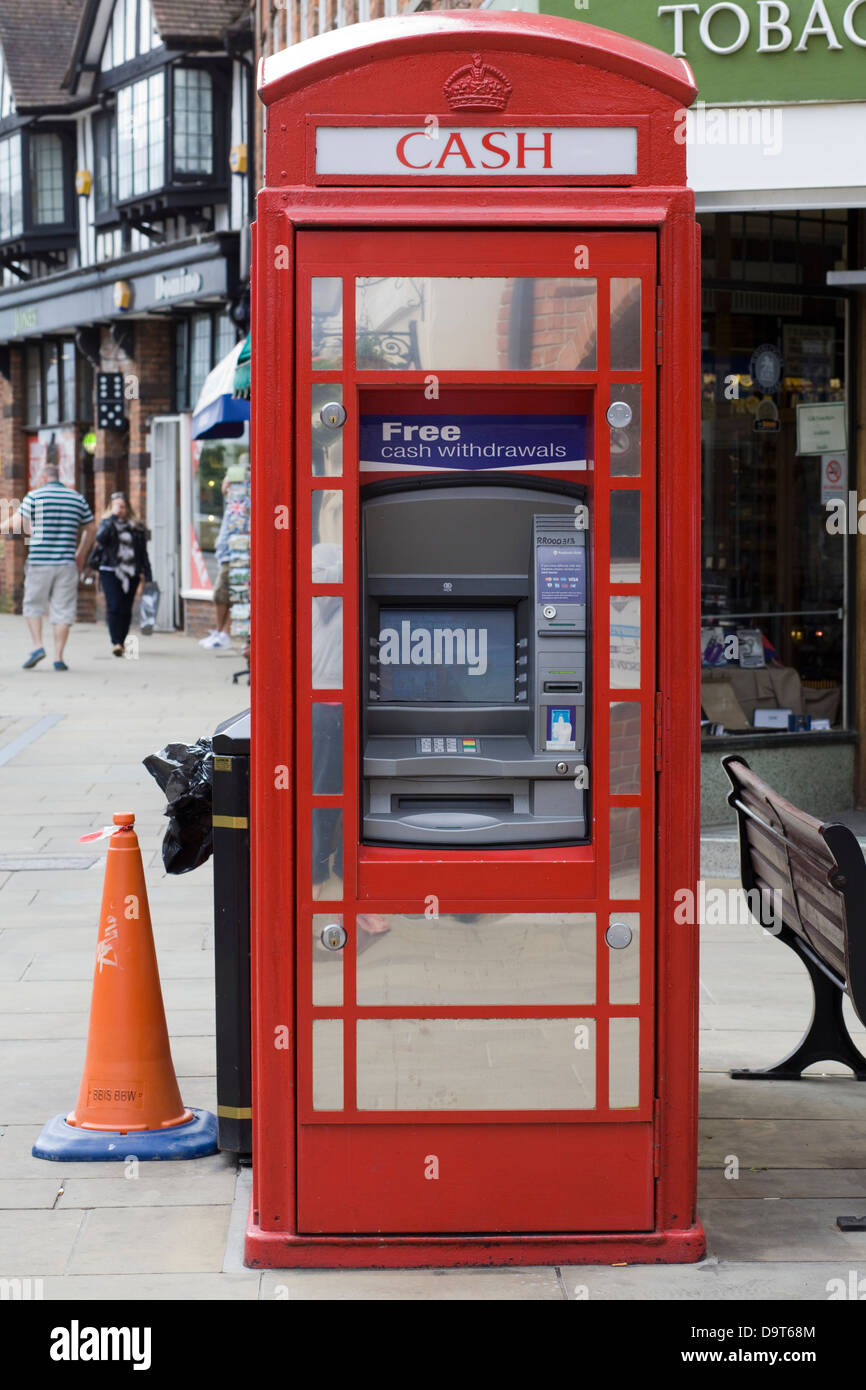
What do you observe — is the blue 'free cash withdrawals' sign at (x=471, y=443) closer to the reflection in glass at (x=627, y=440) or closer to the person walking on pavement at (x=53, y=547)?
the reflection in glass at (x=627, y=440)

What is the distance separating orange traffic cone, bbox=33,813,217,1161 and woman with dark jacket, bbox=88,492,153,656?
51.0 feet

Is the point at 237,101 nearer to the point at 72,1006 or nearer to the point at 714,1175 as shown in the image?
the point at 72,1006

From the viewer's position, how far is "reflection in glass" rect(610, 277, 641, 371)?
3.97 metres

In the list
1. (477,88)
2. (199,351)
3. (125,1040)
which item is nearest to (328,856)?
(125,1040)

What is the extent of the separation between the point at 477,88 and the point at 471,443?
2.54 feet

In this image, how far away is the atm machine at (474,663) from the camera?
13.5ft

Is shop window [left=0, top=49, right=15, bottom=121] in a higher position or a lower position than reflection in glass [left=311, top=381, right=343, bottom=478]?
higher

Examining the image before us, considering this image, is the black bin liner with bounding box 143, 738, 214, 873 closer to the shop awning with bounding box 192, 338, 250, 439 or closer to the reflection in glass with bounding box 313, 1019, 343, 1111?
the reflection in glass with bounding box 313, 1019, 343, 1111

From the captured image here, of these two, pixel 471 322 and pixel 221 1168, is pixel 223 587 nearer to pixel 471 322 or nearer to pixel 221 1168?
pixel 221 1168

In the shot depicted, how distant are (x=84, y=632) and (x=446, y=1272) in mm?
22305

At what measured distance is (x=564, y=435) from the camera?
4.11 metres

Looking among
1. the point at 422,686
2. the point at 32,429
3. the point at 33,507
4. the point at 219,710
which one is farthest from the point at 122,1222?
the point at 32,429

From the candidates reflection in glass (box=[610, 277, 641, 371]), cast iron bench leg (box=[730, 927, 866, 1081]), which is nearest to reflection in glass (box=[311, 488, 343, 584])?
reflection in glass (box=[610, 277, 641, 371])

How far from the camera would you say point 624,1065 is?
4.11m
